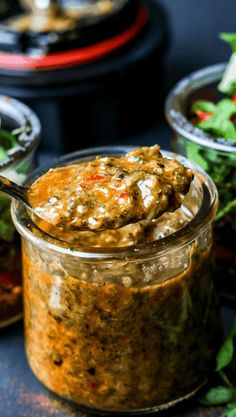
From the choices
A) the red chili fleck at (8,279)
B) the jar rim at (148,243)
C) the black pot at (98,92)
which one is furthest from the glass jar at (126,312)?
the black pot at (98,92)

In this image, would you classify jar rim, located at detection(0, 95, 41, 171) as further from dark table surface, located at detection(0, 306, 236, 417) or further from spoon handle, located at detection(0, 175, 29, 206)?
dark table surface, located at detection(0, 306, 236, 417)

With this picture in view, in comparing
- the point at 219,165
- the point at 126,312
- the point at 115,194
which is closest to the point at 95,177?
the point at 115,194

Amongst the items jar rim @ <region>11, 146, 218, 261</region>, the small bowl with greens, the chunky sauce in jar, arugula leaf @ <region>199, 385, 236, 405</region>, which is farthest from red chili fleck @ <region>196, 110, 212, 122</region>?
arugula leaf @ <region>199, 385, 236, 405</region>

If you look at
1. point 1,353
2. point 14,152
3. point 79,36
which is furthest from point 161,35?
point 1,353

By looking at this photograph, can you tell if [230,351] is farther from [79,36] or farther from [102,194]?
[79,36]

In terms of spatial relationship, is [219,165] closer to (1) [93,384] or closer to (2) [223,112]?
(2) [223,112]

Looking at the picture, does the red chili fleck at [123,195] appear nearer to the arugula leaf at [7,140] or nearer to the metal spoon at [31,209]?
the metal spoon at [31,209]
